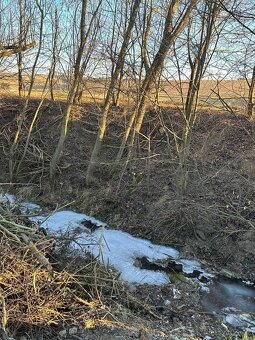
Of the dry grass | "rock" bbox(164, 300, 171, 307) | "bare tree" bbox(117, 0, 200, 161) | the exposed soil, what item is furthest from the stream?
"bare tree" bbox(117, 0, 200, 161)

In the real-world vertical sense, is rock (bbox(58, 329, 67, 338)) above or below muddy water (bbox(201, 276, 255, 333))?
above

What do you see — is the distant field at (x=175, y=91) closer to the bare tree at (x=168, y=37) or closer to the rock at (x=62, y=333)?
the bare tree at (x=168, y=37)

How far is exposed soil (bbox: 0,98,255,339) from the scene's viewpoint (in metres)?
6.51

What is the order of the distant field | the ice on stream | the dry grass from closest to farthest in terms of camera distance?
the dry grass, the ice on stream, the distant field

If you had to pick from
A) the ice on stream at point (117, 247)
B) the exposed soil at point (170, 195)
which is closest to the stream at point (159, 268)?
the ice on stream at point (117, 247)

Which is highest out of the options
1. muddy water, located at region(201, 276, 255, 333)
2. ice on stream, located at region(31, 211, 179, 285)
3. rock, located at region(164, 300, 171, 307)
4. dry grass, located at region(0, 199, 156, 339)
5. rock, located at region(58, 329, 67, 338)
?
dry grass, located at region(0, 199, 156, 339)

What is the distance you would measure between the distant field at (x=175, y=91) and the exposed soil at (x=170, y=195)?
91 cm

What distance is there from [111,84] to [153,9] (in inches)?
111

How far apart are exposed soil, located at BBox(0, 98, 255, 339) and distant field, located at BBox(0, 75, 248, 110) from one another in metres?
0.91

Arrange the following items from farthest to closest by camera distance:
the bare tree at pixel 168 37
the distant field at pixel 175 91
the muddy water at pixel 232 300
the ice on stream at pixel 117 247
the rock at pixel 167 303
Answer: the bare tree at pixel 168 37 → the distant field at pixel 175 91 → the ice on stream at pixel 117 247 → the rock at pixel 167 303 → the muddy water at pixel 232 300

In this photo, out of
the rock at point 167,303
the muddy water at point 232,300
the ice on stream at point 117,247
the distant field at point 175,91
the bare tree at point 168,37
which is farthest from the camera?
the bare tree at point 168,37

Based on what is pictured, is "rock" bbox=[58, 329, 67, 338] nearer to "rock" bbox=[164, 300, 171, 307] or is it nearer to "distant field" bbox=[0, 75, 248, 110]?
"rock" bbox=[164, 300, 171, 307]

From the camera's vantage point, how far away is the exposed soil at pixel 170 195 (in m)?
6.51

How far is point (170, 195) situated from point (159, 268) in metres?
3.08
